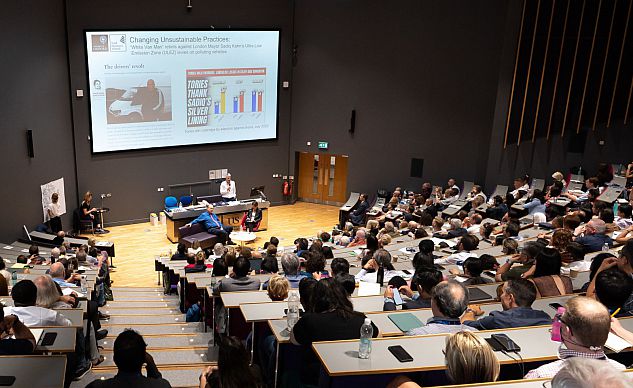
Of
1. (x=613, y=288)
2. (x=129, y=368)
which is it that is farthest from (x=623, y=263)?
(x=129, y=368)

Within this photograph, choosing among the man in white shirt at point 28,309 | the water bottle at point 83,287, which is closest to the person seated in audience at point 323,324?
the man in white shirt at point 28,309

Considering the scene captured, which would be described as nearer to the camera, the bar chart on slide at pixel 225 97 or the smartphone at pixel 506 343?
the smartphone at pixel 506 343

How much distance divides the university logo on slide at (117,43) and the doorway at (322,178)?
18.8ft

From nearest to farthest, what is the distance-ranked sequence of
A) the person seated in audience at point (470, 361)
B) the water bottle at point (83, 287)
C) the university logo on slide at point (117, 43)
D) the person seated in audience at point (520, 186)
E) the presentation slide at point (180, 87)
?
the person seated in audience at point (470, 361) < the water bottle at point (83, 287) < the person seated in audience at point (520, 186) < the university logo on slide at point (117, 43) < the presentation slide at point (180, 87)

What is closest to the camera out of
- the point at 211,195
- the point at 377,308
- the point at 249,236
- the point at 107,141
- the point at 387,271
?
the point at 377,308

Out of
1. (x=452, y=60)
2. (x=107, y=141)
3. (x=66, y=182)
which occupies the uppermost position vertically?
(x=452, y=60)

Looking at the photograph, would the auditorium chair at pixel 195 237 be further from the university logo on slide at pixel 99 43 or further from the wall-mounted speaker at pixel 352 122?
the wall-mounted speaker at pixel 352 122

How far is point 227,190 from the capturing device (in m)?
15.2

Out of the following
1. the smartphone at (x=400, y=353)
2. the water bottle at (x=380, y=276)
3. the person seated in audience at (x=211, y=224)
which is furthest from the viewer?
the person seated in audience at (x=211, y=224)

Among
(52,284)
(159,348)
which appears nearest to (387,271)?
(159,348)

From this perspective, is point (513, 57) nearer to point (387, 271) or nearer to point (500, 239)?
point (500, 239)

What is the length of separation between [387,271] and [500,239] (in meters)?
3.05

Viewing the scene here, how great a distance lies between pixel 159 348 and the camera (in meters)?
6.05

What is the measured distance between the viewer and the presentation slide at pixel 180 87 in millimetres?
13672
